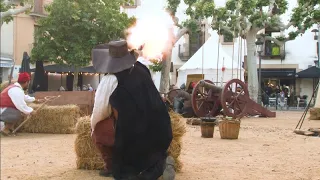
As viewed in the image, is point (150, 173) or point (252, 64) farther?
point (252, 64)

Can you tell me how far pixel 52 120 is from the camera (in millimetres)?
8445

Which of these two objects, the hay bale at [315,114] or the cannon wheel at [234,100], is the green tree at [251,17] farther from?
the cannon wheel at [234,100]

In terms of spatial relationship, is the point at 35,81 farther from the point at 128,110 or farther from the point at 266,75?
the point at 266,75

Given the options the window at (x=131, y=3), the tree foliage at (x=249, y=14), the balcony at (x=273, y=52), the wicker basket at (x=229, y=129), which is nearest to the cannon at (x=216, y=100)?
the wicker basket at (x=229, y=129)

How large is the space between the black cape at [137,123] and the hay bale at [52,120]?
605 centimetres

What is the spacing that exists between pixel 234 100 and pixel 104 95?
9.88 metres

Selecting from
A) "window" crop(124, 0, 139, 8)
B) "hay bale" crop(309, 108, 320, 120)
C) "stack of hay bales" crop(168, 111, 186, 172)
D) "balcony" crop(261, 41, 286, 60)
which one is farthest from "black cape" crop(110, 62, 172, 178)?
"balcony" crop(261, 41, 286, 60)

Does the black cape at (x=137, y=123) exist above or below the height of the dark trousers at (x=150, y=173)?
above

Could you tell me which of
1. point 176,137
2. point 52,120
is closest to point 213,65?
point 52,120

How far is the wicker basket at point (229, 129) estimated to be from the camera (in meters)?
8.00

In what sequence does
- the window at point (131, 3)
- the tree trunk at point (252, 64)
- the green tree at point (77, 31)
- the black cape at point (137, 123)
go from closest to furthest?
the black cape at point (137, 123) → the green tree at point (77, 31) → the tree trunk at point (252, 64) → the window at point (131, 3)

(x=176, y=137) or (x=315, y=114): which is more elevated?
(x=176, y=137)

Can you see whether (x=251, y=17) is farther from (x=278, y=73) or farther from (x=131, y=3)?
(x=278, y=73)

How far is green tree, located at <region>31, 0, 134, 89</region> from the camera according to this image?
17.5 meters
